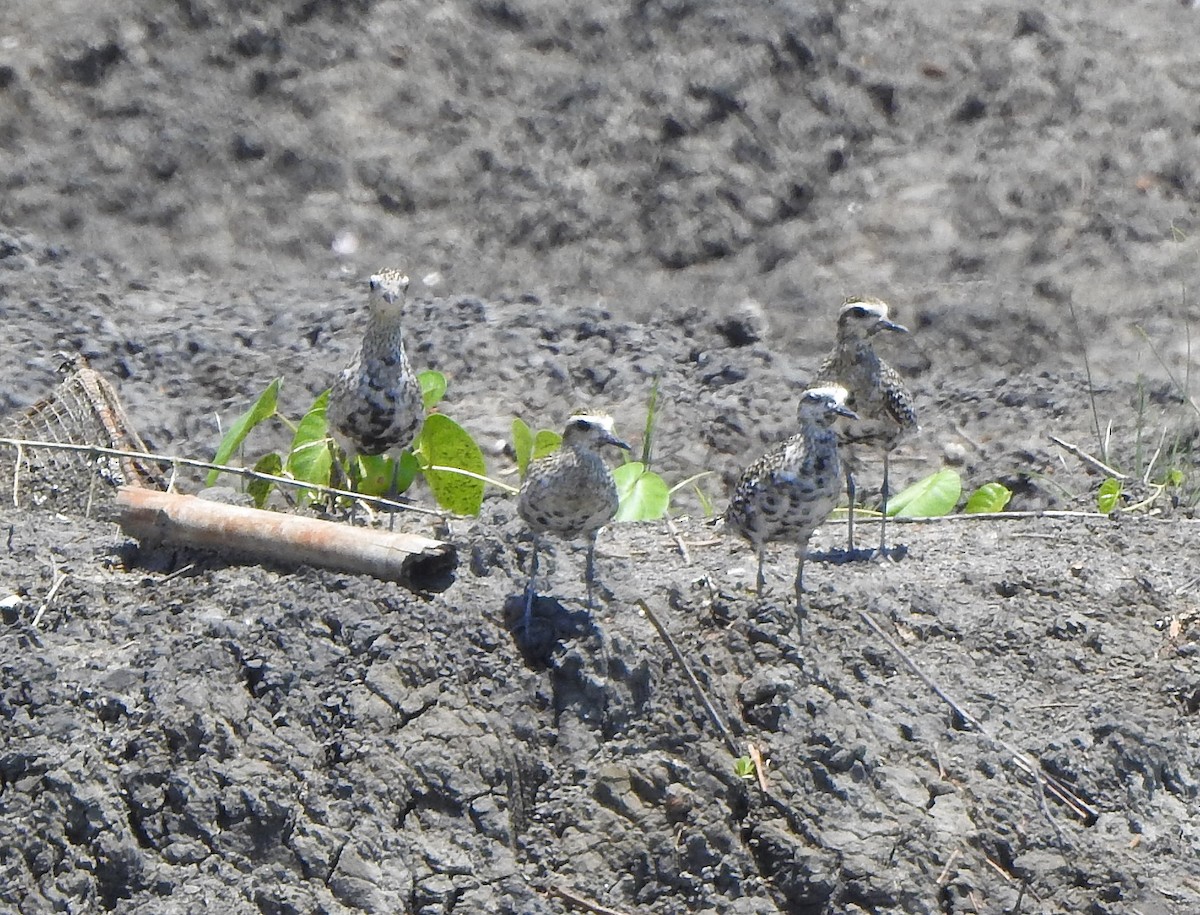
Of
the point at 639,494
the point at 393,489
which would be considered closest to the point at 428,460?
the point at 393,489

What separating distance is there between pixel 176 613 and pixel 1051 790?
116 inches

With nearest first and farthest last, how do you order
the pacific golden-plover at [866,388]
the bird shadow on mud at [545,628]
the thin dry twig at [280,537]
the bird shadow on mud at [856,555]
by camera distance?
the bird shadow on mud at [545,628] → the thin dry twig at [280,537] → the bird shadow on mud at [856,555] → the pacific golden-plover at [866,388]

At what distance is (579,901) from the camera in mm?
5641

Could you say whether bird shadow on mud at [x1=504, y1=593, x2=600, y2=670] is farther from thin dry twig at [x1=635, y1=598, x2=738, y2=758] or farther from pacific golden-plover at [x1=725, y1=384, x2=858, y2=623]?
pacific golden-plover at [x1=725, y1=384, x2=858, y2=623]

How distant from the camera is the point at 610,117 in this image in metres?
13.7

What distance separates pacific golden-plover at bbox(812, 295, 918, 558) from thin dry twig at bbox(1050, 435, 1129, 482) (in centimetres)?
121

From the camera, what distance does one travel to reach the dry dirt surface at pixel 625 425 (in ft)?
18.9

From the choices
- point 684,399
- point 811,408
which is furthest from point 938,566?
point 684,399

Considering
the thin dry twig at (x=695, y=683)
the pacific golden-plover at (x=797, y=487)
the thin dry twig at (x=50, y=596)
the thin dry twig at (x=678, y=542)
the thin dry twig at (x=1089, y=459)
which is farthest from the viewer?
the thin dry twig at (x=1089, y=459)

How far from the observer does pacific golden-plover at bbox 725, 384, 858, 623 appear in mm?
7328

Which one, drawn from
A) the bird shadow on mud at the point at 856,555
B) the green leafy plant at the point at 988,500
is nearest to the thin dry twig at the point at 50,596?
the bird shadow on mud at the point at 856,555

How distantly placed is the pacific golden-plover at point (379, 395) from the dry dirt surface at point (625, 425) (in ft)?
1.82

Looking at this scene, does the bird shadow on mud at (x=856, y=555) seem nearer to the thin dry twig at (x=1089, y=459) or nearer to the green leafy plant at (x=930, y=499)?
the green leafy plant at (x=930, y=499)

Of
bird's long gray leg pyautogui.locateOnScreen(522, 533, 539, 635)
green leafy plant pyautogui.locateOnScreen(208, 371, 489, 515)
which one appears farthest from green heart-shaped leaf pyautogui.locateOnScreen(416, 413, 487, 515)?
bird's long gray leg pyautogui.locateOnScreen(522, 533, 539, 635)
